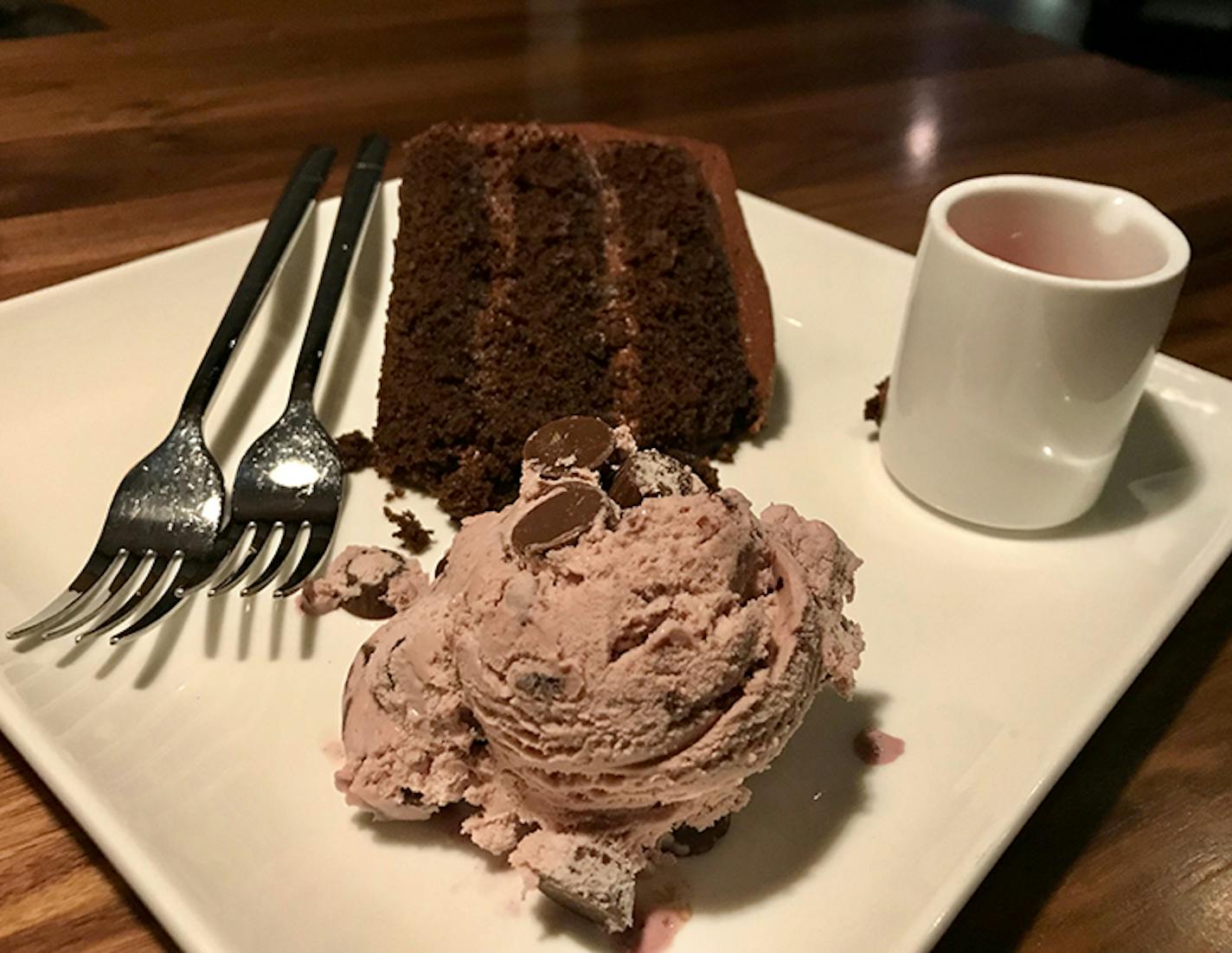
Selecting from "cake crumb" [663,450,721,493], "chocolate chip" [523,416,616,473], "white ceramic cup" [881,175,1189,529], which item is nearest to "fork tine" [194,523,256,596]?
"chocolate chip" [523,416,616,473]

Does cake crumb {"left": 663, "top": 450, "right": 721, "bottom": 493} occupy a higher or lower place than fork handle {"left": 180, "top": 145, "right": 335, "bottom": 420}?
lower

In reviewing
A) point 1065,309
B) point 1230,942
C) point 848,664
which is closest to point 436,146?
point 1065,309

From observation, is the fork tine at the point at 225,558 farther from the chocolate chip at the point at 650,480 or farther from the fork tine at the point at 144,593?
the chocolate chip at the point at 650,480

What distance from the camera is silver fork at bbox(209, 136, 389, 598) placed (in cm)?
132

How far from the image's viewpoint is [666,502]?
1023 millimetres

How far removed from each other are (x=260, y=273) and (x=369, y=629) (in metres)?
0.72

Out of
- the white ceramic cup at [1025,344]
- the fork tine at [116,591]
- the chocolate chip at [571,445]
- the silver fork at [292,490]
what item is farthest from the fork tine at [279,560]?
the white ceramic cup at [1025,344]

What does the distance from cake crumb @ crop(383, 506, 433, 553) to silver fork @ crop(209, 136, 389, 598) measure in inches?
3.3

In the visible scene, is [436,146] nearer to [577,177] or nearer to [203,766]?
[577,177]

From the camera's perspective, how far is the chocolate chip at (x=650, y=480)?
1.05 meters

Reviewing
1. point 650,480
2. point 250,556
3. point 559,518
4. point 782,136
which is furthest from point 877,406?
point 782,136

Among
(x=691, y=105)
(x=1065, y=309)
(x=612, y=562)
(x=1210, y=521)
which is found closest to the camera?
(x=612, y=562)

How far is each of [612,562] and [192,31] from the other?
2501 mm

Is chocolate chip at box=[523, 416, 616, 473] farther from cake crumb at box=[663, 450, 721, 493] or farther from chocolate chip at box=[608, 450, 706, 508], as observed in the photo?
cake crumb at box=[663, 450, 721, 493]
